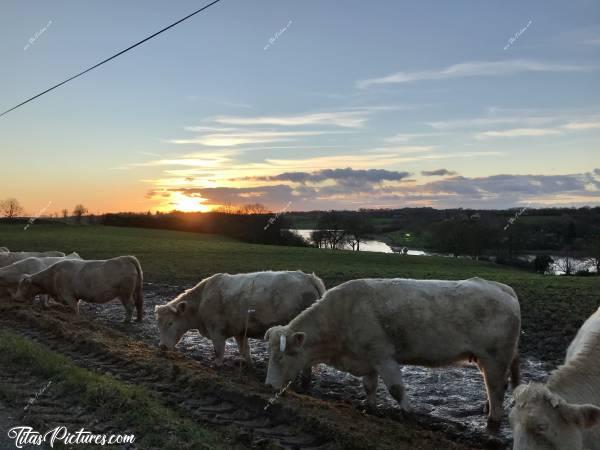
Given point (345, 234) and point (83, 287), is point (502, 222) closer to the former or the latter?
point (345, 234)

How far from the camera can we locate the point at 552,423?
15.4ft

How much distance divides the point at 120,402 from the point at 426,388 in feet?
18.6

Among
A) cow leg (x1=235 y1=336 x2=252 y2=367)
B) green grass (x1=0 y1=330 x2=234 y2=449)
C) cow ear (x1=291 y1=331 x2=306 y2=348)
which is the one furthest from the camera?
cow leg (x1=235 y1=336 x2=252 y2=367)

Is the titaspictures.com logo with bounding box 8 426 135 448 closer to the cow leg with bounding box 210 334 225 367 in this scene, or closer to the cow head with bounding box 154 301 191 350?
the cow leg with bounding box 210 334 225 367

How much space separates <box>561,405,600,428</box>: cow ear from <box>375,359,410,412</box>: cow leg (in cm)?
380

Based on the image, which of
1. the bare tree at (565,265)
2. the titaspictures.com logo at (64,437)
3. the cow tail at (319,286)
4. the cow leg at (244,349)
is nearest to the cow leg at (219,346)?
the cow leg at (244,349)

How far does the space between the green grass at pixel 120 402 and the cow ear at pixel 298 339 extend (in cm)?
208

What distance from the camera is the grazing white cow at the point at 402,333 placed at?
26.6 feet

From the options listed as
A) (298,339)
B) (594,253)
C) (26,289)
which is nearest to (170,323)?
(298,339)

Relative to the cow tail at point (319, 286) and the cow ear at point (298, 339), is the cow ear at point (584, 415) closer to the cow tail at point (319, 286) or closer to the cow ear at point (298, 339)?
the cow ear at point (298, 339)

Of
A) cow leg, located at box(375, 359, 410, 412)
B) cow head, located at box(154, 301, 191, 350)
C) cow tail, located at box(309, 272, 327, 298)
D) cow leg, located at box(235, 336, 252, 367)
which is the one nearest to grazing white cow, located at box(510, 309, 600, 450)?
cow leg, located at box(375, 359, 410, 412)

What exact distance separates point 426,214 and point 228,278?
10197 centimetres

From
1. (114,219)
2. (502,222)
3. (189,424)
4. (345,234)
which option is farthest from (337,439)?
(114,219)

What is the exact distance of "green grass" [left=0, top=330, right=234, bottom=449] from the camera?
688 cm
